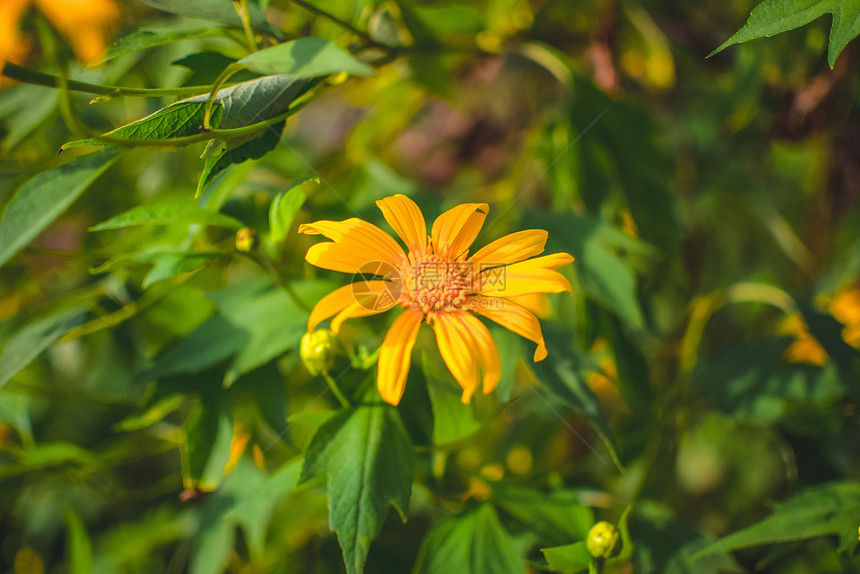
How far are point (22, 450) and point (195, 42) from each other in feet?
2.11

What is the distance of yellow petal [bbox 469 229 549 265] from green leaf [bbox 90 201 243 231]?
26cm

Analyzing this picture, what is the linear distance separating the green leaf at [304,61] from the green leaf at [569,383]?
35 centimetres

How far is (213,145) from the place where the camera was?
1.49 ft

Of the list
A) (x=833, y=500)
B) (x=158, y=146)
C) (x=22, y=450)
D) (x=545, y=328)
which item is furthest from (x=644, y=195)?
(x=22, y=450)

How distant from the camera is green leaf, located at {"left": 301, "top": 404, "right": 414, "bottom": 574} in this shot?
46 centimetres

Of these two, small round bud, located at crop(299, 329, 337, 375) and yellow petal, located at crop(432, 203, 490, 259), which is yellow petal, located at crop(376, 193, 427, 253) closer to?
yellow petal, located at crop(432, 203, 490, 259)

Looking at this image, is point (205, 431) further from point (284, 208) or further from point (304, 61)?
point (304, 61)

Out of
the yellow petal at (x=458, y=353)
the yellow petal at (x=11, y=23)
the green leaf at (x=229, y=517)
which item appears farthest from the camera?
the yellow petal at (x=11, y=23)

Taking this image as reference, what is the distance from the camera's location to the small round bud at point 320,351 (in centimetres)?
52

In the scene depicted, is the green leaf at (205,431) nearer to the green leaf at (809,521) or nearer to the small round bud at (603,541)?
the small round bud at (603,541)

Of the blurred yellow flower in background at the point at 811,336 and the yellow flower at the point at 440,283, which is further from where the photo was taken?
the blurred yellow flower in background at the point at 811,336

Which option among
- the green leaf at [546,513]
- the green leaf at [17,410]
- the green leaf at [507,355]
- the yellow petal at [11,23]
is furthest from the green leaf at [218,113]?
the yellow petal at [11,23]

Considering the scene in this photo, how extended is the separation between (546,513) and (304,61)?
0.51 metres

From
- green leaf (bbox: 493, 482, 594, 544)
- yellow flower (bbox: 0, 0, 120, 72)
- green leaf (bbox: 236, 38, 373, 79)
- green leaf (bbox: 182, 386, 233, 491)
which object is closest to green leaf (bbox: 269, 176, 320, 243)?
green leaf (bbox: 236, 38, 373, 79)
